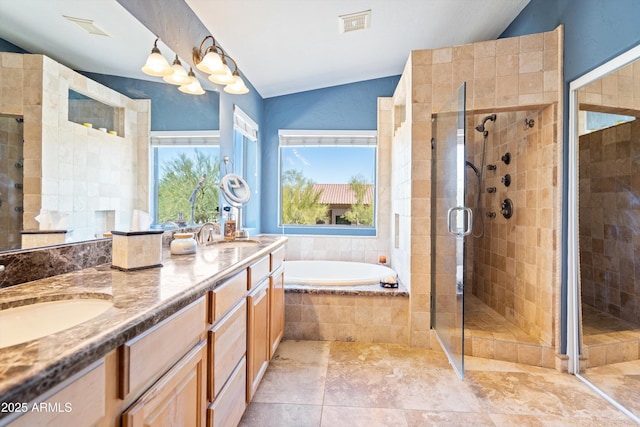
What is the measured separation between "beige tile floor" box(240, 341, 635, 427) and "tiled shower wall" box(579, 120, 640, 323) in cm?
70

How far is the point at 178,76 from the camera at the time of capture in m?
2.07

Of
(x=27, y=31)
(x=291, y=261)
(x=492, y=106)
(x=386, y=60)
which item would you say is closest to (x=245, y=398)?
(x=27, y=31)

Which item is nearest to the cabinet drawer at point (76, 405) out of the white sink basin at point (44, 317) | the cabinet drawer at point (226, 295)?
the white sink basin at point (44, 317)

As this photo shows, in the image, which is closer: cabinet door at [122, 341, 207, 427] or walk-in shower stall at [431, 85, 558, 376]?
cabinet door at [122, 341, 207, 427]

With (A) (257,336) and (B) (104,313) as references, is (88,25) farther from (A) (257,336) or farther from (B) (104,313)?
(A) (257,336)

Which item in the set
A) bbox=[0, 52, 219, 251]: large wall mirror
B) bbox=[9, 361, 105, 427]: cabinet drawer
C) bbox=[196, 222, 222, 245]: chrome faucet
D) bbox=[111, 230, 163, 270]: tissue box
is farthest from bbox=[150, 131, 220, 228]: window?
bbox=[9, 361, 105, 427]: cabinet drawer

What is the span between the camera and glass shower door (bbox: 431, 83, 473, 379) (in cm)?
202

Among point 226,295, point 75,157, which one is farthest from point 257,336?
point 75,157

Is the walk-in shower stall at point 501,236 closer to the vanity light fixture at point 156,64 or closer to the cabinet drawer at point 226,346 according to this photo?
the cabinet drawer at point 226,346

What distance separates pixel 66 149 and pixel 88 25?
569mm

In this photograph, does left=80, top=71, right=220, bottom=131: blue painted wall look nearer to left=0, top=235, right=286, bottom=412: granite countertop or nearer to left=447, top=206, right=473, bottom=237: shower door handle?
left=0, top=235, right=286, bottom=412: granite countertop

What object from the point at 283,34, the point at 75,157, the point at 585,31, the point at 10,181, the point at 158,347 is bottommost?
the point at 158,347

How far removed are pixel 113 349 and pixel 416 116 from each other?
2.56 metres

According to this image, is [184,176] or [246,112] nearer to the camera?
[184,176]
